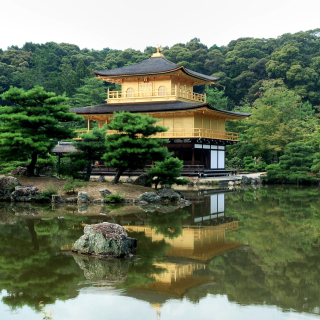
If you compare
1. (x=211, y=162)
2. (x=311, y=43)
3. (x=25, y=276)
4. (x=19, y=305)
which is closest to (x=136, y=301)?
(x=19, y=305)

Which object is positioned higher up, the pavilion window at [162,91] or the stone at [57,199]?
the pavilion window at [162,91]

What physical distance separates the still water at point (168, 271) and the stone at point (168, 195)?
5.04 meters

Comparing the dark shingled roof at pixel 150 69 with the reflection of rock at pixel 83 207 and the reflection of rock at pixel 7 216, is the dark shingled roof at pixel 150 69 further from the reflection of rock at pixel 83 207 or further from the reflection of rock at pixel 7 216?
the reflection of rock at pixel 7 216

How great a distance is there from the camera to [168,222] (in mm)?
13328

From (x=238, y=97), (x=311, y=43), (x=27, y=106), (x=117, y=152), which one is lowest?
(x=117, y=152)

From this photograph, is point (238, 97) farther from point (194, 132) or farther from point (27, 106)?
point (27, 106)

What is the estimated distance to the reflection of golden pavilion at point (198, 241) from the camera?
9.29 m

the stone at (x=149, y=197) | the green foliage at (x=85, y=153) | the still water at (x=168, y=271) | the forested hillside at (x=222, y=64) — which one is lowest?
the still water at (x=168, y=271)

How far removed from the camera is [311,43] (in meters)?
70.1

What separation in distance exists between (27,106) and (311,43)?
60829 millimetres

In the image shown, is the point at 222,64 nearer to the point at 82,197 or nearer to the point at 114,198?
the point at 114,198

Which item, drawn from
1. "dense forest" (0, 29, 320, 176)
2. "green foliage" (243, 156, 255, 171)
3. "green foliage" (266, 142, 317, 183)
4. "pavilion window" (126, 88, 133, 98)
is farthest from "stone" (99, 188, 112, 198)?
"green foliage" (243, 156, 255, 171)

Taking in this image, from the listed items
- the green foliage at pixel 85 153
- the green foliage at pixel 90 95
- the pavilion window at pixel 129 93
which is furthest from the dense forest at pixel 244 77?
the green foliage at pixel 85 153

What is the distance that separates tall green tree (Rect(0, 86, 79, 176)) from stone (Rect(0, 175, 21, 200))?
1.21 meters
